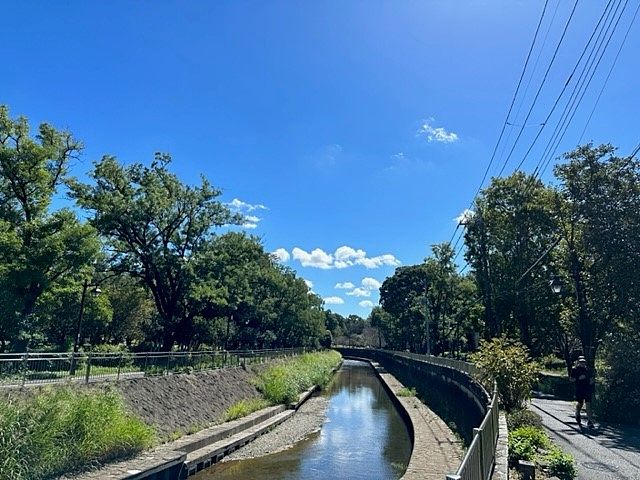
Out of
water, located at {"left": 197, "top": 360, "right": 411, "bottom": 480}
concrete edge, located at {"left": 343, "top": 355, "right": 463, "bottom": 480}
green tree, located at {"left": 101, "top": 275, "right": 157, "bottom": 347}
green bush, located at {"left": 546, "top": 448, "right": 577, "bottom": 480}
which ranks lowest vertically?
water, located at {"left": 197, "top": 360, "right": 411, "bottom": 480}

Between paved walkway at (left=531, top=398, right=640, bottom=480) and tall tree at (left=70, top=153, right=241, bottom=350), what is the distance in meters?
20.1

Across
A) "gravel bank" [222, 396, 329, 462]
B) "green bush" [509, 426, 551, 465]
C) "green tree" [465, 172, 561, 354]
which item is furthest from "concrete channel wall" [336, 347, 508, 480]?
"green tree" [465, 172, 561, 354]

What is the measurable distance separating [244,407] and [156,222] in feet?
40.0

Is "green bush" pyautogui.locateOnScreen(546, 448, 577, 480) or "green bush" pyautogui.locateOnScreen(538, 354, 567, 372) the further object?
"green bush" pyautogui.locateOnScreen(538, 354, 567, 372)

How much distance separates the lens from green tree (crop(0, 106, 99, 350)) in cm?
1759

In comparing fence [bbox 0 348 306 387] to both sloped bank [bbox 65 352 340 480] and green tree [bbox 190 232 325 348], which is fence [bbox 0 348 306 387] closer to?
sloped bank [bbox 65 352 340 480]

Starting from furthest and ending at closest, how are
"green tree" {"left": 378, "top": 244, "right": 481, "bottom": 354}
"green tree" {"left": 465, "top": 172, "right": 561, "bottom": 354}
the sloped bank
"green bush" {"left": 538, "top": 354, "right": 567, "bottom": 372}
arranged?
"green tree" {"left": 378, "top": 244, "right": 481, "bottom": 354}, "green bush" {"left": 538, "top": 354, "right": 567, "bottom": 372}, "green tree" {"left": 465, "top": 172, "right": 561, "bottom": 354}, the sloped bank

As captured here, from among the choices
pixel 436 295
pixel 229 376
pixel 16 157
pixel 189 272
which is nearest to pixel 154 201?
pixel 189 272

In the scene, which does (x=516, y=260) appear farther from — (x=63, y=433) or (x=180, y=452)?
(x=63, y=433)

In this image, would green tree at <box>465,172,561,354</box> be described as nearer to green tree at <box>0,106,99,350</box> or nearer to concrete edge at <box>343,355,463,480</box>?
concrete edge at <box>343,355,463,480</box>

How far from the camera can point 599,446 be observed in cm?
1063

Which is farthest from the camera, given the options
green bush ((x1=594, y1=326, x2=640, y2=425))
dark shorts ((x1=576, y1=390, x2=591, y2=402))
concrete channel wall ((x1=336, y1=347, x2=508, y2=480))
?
green bush ((x1=594, y1=326, x2=640, y2=425))

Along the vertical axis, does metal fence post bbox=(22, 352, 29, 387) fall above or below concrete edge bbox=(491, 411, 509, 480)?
above

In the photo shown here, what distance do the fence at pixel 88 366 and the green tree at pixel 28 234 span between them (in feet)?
13.7
